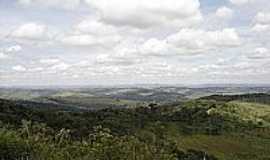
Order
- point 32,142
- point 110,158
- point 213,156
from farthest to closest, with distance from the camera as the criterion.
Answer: point 213,156
point 32,142
point 110,158

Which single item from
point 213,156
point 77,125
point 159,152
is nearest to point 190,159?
Result: point 213,156

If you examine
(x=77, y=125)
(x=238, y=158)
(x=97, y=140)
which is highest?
(x=97, y=140)

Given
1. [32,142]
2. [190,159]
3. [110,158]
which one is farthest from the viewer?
[190,159]

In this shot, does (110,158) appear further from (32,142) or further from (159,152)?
(32,142)

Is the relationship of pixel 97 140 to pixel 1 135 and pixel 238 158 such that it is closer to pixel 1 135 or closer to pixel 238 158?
pixel 1 135

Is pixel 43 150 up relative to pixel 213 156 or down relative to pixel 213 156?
up

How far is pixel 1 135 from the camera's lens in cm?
6150

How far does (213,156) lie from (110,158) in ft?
470

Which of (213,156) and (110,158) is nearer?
(110,158)

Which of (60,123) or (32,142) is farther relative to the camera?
(60,123)

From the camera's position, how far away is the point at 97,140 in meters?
56.1

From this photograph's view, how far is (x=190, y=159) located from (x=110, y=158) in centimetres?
11442

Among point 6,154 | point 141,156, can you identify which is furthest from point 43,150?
point 141,156

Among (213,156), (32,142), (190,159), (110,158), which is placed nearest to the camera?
(110,158)
